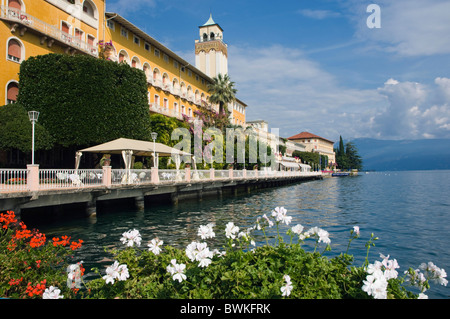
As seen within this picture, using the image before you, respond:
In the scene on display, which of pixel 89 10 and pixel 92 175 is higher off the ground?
pixel 89 10

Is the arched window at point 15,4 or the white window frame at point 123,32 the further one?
the white window frame at point 123,32

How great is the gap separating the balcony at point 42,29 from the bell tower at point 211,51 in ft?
134

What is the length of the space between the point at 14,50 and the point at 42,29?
8.08 feet

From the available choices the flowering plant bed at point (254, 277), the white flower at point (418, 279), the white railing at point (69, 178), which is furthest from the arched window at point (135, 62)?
the white flower at point (418, 279)

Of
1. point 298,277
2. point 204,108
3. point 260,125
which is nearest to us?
point 298,277

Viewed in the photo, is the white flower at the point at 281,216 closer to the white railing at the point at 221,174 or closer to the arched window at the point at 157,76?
the white railing at the point at 221,174

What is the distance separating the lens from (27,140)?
18281 millimetres

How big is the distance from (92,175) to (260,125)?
255 ft

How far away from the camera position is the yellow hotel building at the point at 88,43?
21328 millimetres

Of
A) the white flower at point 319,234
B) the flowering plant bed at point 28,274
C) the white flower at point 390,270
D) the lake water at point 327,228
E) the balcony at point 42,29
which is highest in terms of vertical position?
the balcony at point 42,29

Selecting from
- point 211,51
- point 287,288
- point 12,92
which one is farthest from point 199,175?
point 211,51

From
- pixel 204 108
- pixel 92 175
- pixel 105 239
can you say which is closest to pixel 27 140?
pixel 92 175

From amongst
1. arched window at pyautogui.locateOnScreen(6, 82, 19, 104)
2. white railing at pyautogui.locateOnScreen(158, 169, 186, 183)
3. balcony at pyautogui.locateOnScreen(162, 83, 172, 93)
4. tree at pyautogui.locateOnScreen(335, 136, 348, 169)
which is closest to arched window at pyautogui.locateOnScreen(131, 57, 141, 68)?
balcony at pyautogui.locateOnScreen(162, 83, 172, 93)
